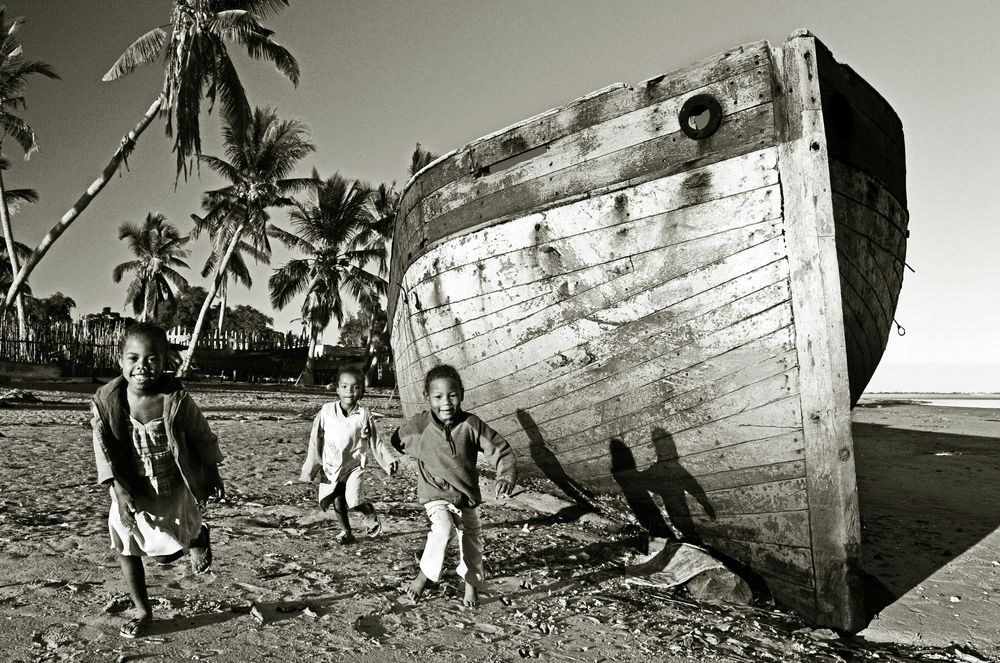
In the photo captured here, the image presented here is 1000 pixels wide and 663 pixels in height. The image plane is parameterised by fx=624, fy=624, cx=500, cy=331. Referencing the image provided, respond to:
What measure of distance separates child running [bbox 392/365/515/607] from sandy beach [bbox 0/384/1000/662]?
6.6 inches

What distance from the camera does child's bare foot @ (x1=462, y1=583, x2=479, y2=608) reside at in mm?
2889

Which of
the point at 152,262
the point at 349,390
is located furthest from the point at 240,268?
A: the point at 349,390

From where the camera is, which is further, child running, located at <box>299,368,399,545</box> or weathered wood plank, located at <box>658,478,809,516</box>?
child running, located at <box>299,368,399,545</box>

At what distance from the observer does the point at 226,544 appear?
358 cm

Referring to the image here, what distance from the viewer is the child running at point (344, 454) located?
3.79 metres

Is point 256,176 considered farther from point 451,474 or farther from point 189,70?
point 451,474

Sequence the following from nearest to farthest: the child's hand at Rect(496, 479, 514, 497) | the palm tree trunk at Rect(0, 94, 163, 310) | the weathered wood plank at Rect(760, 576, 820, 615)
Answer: the child's hand at Rect(496, 479, 514, 497), the weathered wood plank at Rect(760, 576, 820, 615), the palm tree trunk at Rect(0, 94, 163, 310)

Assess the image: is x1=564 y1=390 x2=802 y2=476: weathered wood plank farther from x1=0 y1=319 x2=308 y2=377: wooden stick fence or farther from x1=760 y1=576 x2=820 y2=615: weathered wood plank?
x1=0 y1=319 x2=308 y2=377: wooden stick fence

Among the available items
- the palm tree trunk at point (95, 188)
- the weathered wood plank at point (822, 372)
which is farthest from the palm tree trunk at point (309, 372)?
the weathered wood plank at point (822, 372)

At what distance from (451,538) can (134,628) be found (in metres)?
1.31

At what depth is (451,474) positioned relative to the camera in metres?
2.99

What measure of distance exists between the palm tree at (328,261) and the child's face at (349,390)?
2135cm

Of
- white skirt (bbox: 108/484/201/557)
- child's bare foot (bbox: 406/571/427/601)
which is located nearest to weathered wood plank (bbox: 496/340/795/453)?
child's bare foot (bbox: 406/571/427/601)

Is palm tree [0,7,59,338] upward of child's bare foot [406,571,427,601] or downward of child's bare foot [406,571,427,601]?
upward
